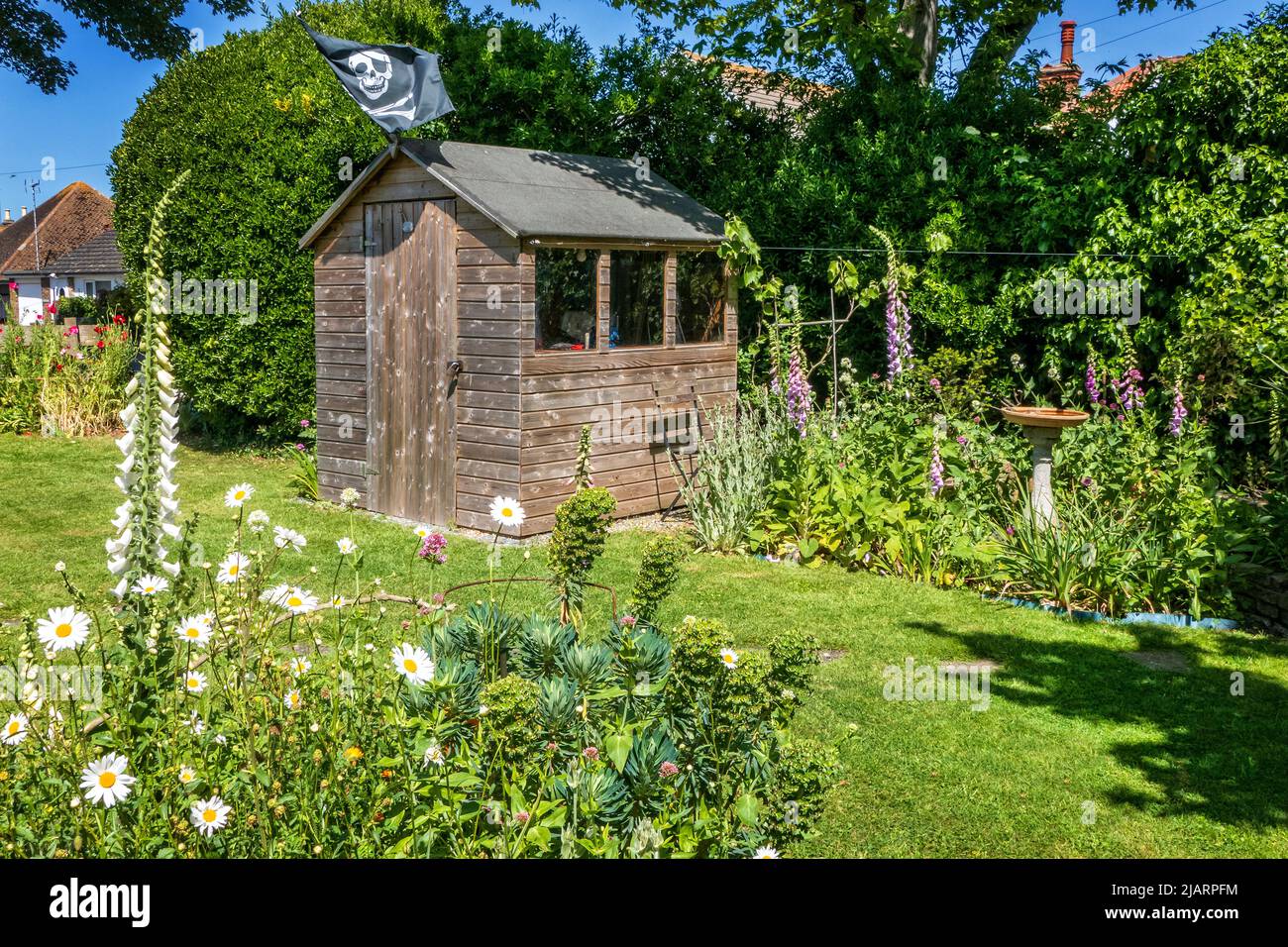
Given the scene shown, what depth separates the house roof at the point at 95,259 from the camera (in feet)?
124

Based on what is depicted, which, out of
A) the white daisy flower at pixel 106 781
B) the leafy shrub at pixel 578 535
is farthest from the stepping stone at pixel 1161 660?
the white daisy flower at pixel 106 781

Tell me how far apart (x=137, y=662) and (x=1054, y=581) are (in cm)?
604

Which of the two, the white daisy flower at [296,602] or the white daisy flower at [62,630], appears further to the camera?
the white daisy flower at [296,602]

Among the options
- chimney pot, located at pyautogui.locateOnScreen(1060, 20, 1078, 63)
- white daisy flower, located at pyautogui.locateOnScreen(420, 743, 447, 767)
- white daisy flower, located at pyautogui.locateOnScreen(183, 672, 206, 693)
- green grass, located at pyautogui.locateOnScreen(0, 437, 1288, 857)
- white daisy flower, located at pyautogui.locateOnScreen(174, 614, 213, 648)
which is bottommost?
green grass, located at pyautogui.locateOnScreen(0, 437, 1288, 857)

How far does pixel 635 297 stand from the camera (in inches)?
413

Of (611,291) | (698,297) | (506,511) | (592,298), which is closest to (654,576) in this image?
(506,511)

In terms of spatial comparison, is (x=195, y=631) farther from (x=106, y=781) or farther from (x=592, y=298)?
(x=592, y=298)

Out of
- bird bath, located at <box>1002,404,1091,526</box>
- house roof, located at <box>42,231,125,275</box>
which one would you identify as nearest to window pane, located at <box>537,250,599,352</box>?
bird bath, located at <box>1002,404,1091,526</box>

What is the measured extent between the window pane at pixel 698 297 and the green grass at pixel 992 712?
9.21 feet

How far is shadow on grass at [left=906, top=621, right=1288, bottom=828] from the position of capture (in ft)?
15.5

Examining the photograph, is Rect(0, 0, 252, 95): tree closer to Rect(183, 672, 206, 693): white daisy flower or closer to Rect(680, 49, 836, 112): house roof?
Rect(680, 49, 836, 112): house roof

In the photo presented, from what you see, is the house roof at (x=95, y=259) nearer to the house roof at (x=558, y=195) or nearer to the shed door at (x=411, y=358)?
the house roof at (x=558, y=195)

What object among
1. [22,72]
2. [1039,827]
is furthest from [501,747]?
[22,72]

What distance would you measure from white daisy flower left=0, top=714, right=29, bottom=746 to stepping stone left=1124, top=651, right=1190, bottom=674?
18.3 ft
